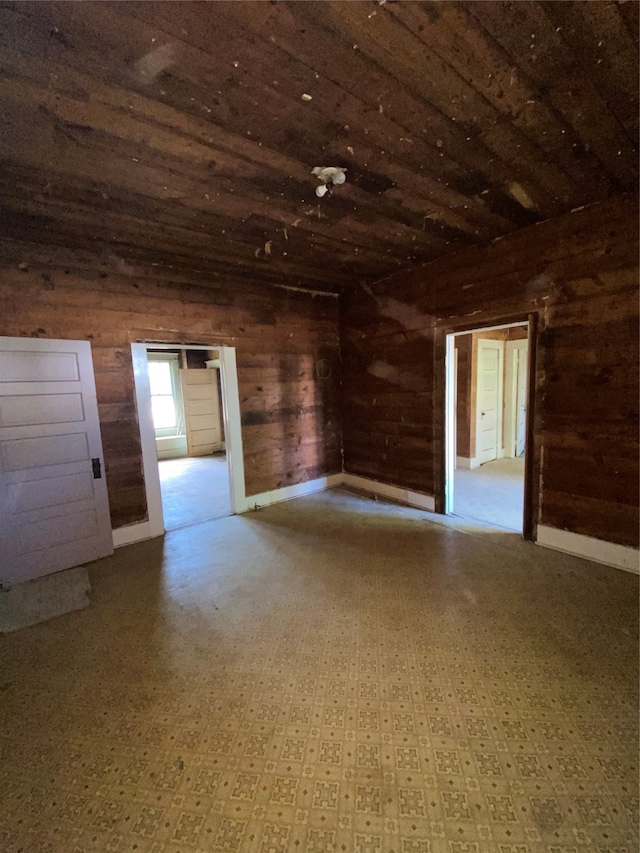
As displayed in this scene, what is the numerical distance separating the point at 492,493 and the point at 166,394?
685 centimetres

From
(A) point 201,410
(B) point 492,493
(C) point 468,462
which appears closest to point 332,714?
(B) point 492,493

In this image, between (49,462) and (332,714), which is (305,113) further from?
(49,462)

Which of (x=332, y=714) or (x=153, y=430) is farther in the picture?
(x=153, y=430)

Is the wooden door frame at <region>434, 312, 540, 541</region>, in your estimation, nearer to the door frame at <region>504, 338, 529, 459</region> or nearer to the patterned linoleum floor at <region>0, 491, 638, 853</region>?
the patterned linoleum floor at <region>0, 491, 638, 853</region>

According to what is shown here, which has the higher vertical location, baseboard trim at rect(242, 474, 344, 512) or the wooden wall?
the wooden wall

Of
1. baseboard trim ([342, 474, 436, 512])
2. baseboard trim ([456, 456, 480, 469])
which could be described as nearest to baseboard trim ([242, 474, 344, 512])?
baseboard trim ([342, 474, 436, 512])

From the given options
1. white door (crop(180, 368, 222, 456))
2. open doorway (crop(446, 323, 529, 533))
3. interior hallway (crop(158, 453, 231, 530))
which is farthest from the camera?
white door (crop(180, 368, 222, 456))

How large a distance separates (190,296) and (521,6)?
318 centimetres

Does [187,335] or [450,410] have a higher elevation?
[187,335]

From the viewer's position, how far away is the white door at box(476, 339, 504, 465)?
584 centimetres

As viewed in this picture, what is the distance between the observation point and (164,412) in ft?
25.9

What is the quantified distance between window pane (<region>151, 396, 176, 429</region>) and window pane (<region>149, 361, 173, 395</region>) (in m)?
0.18

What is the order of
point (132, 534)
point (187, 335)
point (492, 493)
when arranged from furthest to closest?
point (492, 493) → point (187, 335) → point (132, 534)

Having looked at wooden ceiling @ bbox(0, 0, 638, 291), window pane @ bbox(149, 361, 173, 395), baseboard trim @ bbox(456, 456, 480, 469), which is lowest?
baseboard trim @ bbox(456, 456, 480, 469)
